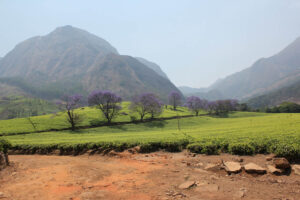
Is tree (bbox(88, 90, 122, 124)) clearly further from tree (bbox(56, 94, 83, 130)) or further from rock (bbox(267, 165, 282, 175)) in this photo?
rock (bbox(267, 165, 282, 175))

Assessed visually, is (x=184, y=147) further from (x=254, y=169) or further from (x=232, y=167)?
(x=254, y=169)

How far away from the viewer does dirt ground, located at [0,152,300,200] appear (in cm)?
777

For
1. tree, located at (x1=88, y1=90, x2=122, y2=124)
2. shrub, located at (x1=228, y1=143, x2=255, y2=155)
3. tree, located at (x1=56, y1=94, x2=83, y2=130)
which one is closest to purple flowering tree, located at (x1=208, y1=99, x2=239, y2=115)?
tree, located at (x1=88, y1=90, x2=122, y2=124)

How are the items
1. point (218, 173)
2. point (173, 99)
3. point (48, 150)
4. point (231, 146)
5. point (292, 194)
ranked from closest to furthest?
point (292, 194) → point (218, 173) → point (231, 146) → point (48, 150) → point (173, 99)

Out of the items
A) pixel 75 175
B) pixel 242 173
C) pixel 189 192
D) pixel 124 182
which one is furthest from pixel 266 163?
pixel 75 175

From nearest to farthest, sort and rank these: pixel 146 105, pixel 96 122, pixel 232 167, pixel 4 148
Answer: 1. pixel 232 167
2. pixel 4 148
3. pixel 96 122
4. pixel 146 105

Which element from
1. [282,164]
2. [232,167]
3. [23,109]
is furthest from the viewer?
[23,109]

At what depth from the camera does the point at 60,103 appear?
5616 centimetres

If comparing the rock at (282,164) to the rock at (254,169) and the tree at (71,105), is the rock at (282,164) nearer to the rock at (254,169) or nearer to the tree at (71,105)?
the rock at (254,169)

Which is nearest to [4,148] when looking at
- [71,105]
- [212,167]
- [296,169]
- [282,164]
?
[212,167]

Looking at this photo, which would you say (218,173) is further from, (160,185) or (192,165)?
(160,185)

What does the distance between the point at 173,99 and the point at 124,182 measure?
Answer: 10306 centimetres

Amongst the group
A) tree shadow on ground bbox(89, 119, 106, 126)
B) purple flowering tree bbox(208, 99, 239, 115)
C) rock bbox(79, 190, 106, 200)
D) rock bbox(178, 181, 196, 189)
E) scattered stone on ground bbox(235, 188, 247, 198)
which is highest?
purple flowering tree bbox(208, 99, 239, 115)

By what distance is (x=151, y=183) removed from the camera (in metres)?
9.22
